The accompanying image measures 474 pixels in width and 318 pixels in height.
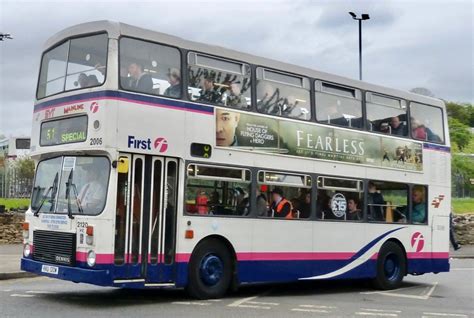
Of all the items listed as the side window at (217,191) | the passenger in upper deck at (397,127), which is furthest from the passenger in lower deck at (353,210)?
the side window at (217,191)

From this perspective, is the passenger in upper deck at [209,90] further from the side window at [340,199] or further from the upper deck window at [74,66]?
the side window at [340,199]

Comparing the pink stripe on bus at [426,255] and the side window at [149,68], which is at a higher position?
the side window at [149,68]

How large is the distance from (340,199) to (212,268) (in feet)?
12.3

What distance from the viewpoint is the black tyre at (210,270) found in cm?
1181

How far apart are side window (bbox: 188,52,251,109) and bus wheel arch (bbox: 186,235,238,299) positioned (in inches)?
96.3

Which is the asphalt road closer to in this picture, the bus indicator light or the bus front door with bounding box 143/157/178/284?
the bus front door with bounding box 143/157/178/284

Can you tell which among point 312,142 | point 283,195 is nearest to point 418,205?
point 312,142

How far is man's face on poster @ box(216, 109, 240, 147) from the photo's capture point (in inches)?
488

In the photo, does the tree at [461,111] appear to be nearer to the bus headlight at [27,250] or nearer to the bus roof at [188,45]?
the bus roof at [188,45]

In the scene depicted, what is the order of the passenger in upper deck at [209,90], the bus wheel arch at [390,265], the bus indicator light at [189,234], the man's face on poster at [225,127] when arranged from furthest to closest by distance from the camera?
the bus wheel arch at [390,265]
the man's face on poster at [225,127]
the passenger in upper deck at [209,90]
the bus indicator light at [189,234]

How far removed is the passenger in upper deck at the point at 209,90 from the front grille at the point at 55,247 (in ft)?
10.8

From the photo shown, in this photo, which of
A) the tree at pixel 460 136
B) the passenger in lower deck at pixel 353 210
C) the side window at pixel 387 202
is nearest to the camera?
the passenger in lower deck at pixel 353 210

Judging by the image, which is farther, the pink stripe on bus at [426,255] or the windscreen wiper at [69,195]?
the pink stripe on bus at [426,255]

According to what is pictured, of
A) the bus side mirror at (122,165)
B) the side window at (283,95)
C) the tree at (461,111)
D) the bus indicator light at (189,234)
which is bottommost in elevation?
the bus indicator light at (189,234)
